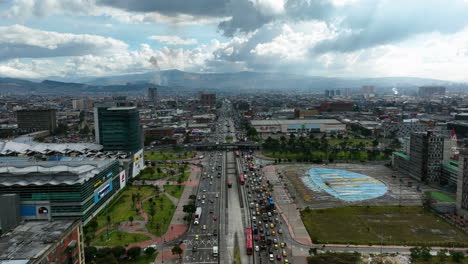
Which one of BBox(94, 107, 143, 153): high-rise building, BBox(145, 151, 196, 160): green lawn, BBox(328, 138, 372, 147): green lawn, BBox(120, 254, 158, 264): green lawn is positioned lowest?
BBox(120, 254, 158, 264): green lawn

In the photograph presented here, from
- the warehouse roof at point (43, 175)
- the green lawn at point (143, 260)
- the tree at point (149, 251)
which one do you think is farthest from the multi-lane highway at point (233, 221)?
the warehouse roof at point (43, 175)

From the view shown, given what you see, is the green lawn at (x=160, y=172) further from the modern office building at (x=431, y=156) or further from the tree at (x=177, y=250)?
the modern office building at (x=431, y=156)

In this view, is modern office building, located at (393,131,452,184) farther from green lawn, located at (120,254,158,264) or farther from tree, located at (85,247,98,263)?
tree, located at (85,247,98,263)

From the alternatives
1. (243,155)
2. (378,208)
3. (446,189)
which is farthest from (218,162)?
(446,189)

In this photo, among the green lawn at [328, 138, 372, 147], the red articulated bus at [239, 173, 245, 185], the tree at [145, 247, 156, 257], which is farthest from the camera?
the green lawn at [328, 138, 372, 147]

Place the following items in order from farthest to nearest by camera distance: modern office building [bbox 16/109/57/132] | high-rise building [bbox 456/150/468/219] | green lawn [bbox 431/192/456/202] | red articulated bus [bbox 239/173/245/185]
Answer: modern office building [bbox 16/109/57/132] < red articulated bus [bbox 239/173/245/185] < green lawn [bbox 431/192/456/202] < high-rise building [bbox 456/150/468/219]

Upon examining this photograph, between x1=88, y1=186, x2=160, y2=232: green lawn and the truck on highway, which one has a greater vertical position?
→ the truck on highway

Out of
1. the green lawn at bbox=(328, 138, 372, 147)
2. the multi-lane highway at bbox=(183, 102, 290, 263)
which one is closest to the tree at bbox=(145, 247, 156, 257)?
the multi-lane highway at bbox=(183, 102, 290, 263)
